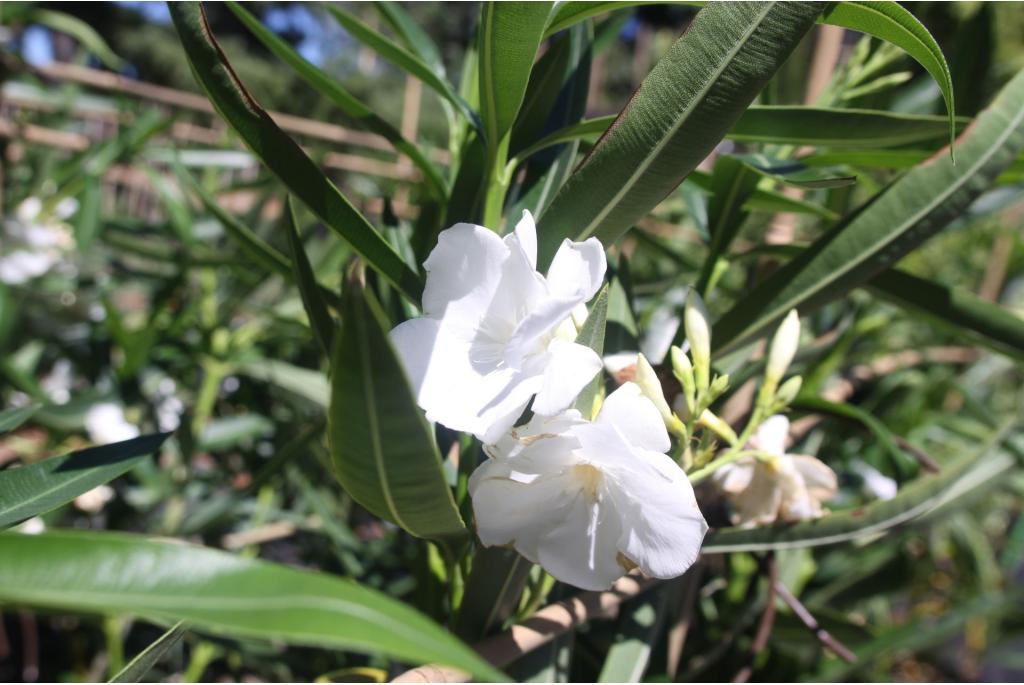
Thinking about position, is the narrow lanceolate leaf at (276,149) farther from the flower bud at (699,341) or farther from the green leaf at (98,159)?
the green leaf at (98,159)

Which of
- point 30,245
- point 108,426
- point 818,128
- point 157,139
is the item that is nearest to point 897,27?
point 818,128

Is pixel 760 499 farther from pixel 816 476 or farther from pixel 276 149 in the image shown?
pixel 276 149

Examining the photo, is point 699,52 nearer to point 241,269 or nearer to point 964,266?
point 241,269

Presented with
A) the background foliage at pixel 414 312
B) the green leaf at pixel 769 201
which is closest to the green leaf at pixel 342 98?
the background foliage at pixel 414 312

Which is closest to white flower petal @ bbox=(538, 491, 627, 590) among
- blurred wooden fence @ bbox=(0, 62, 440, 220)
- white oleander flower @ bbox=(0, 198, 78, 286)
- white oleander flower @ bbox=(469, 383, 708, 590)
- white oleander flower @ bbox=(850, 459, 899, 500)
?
white oleander flower @ bbox=(469, 383, 708, 590)

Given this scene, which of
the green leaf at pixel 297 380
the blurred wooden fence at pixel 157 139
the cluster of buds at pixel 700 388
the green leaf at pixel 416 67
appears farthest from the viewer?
the blurred wooden fence at pixel 157 139

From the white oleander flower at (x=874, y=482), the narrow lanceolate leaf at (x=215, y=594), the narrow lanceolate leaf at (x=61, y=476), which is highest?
the narrow lanceolate leaf at (x=215, y=594)

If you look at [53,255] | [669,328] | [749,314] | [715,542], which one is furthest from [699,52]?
[53,255]
